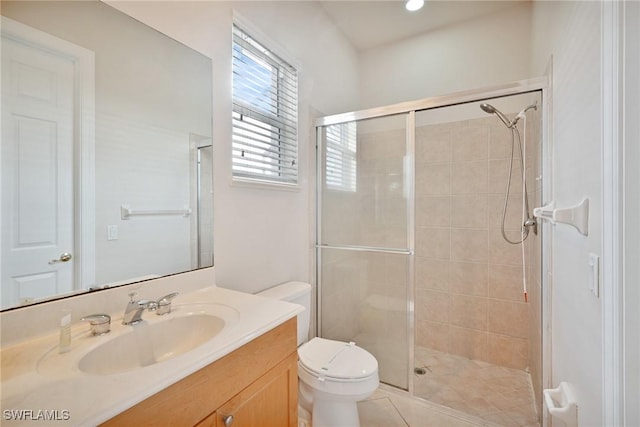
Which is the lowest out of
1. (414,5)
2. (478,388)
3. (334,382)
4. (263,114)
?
(478,388)

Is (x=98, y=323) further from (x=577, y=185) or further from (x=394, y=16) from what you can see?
(x=394, y=16)

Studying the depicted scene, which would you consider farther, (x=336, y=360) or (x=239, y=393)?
(x=336, y=360)

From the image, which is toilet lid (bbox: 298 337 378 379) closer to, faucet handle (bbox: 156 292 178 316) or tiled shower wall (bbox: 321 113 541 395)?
tiled shower wall (bbox: 321 113 541 395)

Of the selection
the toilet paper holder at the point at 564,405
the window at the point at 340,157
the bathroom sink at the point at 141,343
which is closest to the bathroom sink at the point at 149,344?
the bathroom sink at the point at 141,343

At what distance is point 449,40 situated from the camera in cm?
249

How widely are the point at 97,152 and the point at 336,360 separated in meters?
1.44

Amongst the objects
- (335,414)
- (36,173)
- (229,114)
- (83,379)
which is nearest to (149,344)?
(83,379)

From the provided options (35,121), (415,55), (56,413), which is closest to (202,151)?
(35,121)

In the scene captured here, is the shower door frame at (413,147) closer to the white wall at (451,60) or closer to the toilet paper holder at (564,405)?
the toilet paper holder at (564,405)

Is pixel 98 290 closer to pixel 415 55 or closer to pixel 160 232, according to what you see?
pixel 160 232

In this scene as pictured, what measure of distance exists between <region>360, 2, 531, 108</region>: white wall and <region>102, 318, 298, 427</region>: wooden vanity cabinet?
2458 mm

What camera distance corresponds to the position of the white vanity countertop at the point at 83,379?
0.54 meters

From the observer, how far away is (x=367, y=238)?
2.10 m

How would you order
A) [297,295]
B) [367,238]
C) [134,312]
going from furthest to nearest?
[367,238], [297,295], [134,312]
